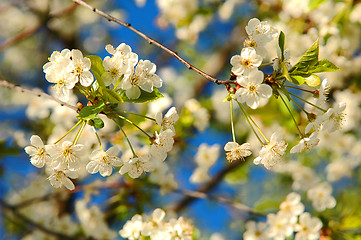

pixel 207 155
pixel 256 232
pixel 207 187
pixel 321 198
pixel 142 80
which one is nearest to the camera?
pixel 142 80

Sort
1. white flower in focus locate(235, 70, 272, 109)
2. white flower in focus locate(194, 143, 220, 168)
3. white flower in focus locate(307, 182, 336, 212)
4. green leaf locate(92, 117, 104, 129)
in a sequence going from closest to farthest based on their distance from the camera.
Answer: white flower in focus locate(235, 70, 272, 109), green leaf locate(92, 117, 104, 129), white flower in focus locate(307, 182, 336, 212), white flower in focus locate(194, 143, 220, 168)

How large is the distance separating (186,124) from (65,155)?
1209mm

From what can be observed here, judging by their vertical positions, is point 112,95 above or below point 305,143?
above

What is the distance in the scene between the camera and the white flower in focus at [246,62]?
1.12 meters

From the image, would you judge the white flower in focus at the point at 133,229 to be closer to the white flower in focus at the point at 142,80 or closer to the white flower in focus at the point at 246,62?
the white flower in focus at the point at 142,80

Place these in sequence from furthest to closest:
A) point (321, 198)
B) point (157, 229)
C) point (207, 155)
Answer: point (207, 155)
point (321, 198)
point (157, 229)

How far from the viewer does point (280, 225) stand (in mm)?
1903

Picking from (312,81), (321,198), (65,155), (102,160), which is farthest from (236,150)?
(321,198)

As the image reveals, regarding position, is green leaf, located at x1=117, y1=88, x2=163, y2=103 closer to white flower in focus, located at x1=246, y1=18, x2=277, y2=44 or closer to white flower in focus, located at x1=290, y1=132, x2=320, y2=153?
white flower in focus, located at x1=246, y1=18, x2=277, y2=44

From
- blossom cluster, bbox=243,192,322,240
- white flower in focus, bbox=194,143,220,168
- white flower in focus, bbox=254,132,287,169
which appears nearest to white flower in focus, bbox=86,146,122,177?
white flower in focus, bbox=254,132,287,169

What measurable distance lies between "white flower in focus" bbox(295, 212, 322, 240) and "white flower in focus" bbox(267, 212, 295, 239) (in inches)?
1.6

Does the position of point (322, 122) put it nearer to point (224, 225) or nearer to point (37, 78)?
point (224, 225)

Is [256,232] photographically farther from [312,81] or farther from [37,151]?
[37,151]

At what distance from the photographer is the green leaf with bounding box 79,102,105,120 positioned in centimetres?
114
